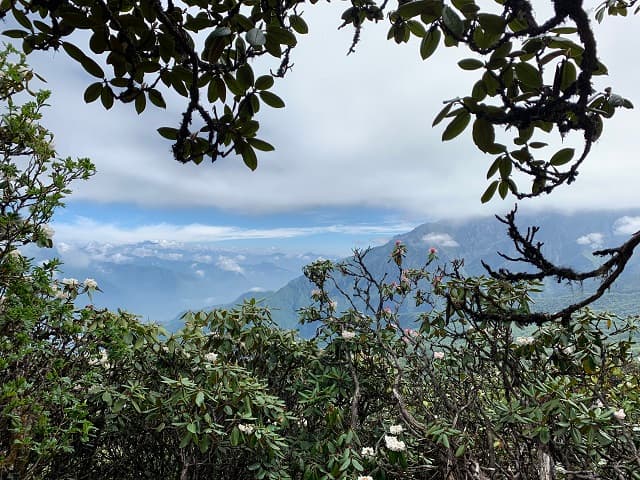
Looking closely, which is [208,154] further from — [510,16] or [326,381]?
[326,381]

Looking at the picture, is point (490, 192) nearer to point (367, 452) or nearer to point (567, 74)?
point (567, 74)

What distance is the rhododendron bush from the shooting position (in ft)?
7.57

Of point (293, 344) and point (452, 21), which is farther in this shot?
point (293, 344)

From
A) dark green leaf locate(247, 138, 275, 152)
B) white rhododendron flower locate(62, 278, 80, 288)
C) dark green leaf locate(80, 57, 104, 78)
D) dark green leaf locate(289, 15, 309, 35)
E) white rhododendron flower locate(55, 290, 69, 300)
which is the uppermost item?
dark green leaf locate(289, 15, 309, 35)

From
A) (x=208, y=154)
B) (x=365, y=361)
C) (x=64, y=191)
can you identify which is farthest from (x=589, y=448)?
(x=64, y=191)

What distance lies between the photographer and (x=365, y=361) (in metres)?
3.53

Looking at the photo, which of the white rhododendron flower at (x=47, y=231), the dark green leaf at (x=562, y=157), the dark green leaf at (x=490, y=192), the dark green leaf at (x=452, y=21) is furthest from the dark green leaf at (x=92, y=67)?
the white rhododendron flower at (x=47, y=231)

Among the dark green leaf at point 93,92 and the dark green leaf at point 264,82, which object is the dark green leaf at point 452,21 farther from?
the dark green leaf at point 93,92

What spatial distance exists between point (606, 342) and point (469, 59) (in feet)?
11.3

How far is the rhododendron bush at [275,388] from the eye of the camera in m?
2.31

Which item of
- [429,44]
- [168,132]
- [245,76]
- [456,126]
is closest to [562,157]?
[456,126]

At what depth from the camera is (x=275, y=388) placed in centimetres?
349

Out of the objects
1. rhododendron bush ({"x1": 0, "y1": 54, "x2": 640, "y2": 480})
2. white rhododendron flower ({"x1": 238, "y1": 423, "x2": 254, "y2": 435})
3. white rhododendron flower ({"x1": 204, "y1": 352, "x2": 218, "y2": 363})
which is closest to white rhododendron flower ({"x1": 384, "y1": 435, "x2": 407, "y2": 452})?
rhododendron bush ({"x1": 0, "y1": 54, "x2": 640, "y2": 480})

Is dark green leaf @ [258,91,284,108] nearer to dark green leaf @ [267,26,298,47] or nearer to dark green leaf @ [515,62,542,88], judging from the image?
dark green leaf @ [267,26,298,47]
